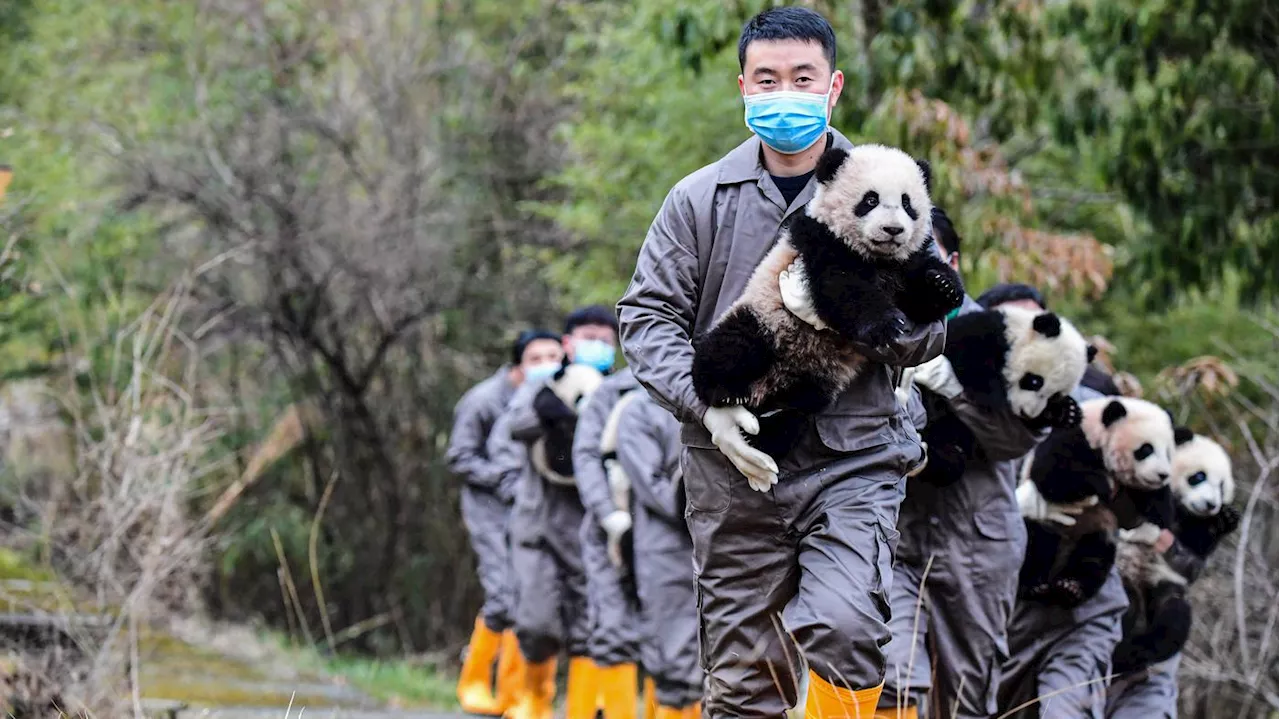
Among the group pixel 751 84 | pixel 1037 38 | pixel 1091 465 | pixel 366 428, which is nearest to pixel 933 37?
pixel 1037 38

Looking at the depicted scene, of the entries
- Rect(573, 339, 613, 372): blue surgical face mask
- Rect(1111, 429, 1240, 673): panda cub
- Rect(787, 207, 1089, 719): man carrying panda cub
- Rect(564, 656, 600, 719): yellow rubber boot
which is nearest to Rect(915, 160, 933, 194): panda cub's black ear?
Rect(787, 207, 1089, 719): man carrying panda cub

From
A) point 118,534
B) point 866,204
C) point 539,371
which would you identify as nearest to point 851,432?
point 866,204

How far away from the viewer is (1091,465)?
7223mm

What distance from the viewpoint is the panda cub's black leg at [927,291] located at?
513 cm

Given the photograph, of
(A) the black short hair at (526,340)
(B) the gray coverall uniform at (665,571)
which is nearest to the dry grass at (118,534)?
(B) the gray coverall uniform at (665,571)

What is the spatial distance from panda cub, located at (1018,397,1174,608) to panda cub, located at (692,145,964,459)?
231 cm

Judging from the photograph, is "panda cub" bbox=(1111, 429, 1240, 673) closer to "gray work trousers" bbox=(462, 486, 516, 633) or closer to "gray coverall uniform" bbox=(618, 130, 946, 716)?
"gray coverall uniform" bbox=(618, 130, 946, 716)

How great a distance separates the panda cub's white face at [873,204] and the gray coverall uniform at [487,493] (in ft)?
25.6

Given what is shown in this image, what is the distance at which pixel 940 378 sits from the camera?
682cm

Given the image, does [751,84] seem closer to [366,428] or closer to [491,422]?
[491,422]

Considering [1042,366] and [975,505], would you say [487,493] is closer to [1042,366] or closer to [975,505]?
[975,505]

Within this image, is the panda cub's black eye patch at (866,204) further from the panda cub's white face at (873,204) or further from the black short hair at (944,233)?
the black short hair at (944,233)

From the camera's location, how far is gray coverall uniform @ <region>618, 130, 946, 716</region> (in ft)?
16.4

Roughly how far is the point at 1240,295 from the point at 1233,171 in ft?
2.87
